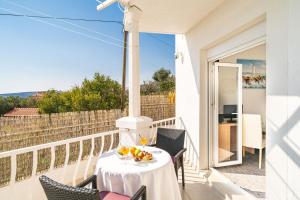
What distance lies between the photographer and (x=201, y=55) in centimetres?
383

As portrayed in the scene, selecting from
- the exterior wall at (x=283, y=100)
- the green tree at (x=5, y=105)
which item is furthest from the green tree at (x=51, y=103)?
the exterior wall at (x=283, y=100)

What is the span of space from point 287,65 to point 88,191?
191 cm

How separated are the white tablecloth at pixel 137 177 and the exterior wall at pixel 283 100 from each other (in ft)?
3.35

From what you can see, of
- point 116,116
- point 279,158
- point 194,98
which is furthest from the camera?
point 116,116

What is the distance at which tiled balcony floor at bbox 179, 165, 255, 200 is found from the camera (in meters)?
2.95

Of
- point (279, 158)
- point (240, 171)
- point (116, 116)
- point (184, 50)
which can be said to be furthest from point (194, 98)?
point (116, 116)

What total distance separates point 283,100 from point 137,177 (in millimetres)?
1523

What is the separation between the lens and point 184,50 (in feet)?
15.2

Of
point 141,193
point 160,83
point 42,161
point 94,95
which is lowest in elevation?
point 42,161

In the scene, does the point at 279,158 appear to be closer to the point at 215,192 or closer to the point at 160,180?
the point at 160,180

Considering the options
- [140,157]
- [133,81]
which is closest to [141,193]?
[140,157]

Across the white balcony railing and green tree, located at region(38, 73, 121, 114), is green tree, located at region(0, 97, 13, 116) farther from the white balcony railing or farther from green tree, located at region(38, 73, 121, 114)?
the white balcony railing

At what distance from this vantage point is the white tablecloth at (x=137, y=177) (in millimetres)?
1947

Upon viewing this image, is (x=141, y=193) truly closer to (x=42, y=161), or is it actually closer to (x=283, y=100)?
(x=283, y=100)
